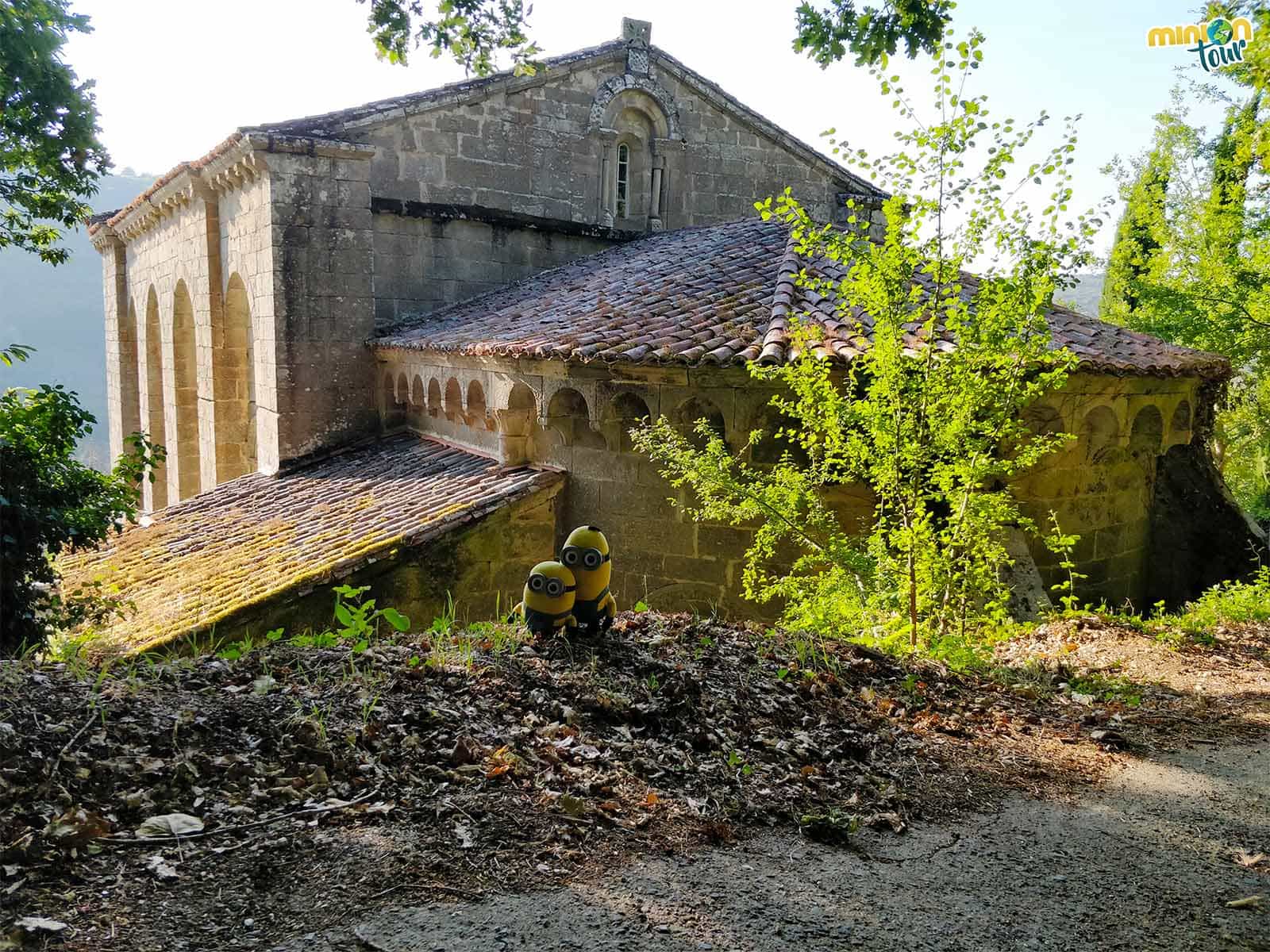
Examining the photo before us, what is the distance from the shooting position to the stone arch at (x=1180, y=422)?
837cm

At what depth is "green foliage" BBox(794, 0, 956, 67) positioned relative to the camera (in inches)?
205

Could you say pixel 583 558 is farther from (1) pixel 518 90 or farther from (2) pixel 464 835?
(1) pixel 518 90

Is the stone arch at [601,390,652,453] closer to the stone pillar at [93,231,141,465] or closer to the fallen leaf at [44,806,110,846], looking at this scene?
the fallen leaf at [44,806,110,846]

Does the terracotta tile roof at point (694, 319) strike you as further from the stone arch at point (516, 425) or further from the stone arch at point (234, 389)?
the stone arch at point (234, 389)

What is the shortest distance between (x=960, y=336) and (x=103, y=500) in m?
6.74

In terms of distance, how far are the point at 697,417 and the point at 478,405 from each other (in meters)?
2.76

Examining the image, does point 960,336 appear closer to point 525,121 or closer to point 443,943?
point 443,943

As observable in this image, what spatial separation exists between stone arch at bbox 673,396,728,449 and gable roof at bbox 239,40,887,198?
434cm

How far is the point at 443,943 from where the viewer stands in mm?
2406

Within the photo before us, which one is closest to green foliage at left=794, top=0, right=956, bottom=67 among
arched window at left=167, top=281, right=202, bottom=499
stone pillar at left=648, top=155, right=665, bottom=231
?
stone pillar at left=648, top=155, right=665, bottom=231

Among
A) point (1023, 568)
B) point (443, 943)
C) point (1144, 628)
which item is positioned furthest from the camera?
point (1023, 568)

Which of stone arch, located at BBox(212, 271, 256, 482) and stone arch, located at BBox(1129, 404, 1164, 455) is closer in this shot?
stone arch, located at BBox(1129, 404, 1164, 455)

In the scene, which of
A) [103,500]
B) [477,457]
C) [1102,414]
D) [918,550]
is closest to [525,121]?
[477,457]

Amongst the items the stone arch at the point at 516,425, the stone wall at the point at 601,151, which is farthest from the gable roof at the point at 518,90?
the stone arch at the point at 516,425
